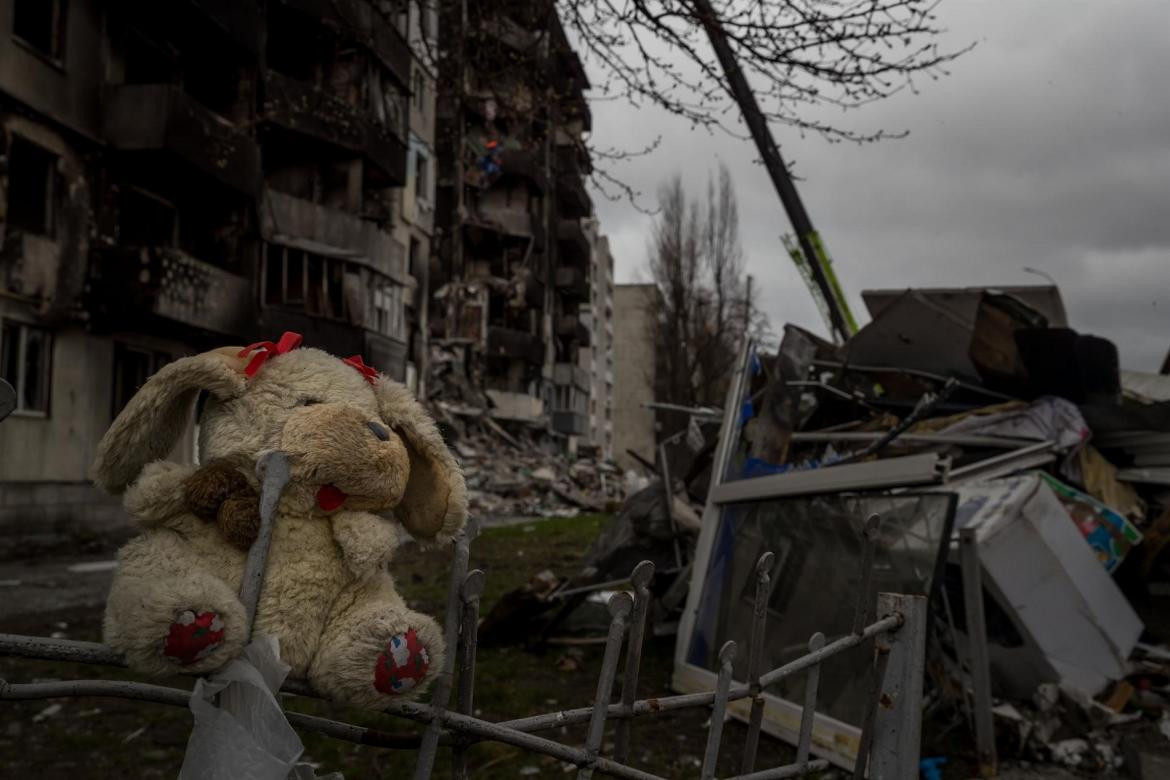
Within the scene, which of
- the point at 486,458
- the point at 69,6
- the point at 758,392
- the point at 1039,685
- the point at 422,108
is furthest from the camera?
the point at 422,108

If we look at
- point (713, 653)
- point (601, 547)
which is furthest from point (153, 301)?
point (713, 653)

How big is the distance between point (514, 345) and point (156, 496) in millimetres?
35101

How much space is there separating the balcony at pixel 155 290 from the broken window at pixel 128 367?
51 centimetres

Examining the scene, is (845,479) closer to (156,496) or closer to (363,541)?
(363,541)

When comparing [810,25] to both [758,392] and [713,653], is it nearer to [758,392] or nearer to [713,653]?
[758,392]

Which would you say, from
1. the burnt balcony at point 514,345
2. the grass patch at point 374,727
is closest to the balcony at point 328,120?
the grass patch at point 374,727

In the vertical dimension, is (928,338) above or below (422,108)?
below

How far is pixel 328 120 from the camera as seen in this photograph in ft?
58.3

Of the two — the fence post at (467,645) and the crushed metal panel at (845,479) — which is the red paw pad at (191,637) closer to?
the fence post at (467,645)

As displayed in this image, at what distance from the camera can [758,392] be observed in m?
5.70

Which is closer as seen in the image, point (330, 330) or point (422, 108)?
point (330, 330)

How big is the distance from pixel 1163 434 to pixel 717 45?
12.1ft

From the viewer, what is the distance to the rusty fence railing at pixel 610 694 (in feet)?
3.17

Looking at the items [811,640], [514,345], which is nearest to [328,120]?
[811,640]
